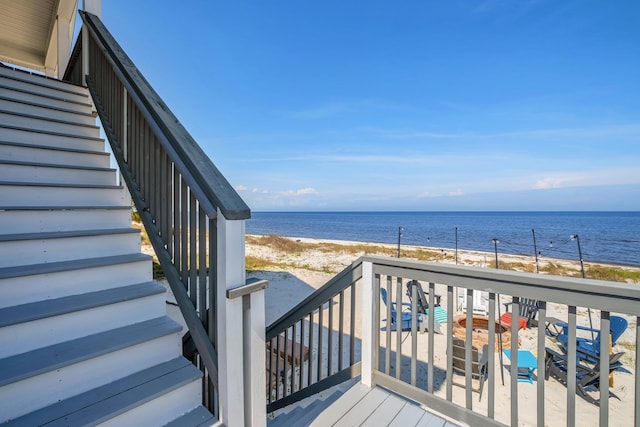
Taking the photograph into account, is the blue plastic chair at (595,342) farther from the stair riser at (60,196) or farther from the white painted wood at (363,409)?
the stair riser at (60,196)

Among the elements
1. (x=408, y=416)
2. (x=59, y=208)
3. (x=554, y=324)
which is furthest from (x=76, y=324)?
Result: (x=554, y=324)

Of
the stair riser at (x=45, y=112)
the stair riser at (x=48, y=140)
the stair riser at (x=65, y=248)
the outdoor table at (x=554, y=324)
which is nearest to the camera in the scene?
the stair riser at (x=65, y=248)

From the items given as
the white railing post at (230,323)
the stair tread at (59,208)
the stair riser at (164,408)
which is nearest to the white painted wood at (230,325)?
the white railing post at (230,323)

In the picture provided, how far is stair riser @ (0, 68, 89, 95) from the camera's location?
9.45 ft

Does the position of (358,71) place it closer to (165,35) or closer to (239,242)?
(165,35)

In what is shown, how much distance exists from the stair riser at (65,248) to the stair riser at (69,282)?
20 cm

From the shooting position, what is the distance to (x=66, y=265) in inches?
61.6

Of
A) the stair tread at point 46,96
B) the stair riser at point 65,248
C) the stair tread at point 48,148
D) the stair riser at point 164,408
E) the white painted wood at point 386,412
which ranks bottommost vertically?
the white painted wood at point 386,412

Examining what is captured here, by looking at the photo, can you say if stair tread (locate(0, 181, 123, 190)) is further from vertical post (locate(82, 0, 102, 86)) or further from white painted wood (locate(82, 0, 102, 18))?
white painted wood (locate(82, 0, 102, 18))

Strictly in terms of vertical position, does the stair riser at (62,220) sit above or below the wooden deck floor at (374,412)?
above

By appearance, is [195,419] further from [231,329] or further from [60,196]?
[60,196]

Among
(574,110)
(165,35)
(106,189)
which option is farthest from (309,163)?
(106,189)

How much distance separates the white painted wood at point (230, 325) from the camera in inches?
45.3

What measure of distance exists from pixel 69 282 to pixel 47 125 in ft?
6.09
